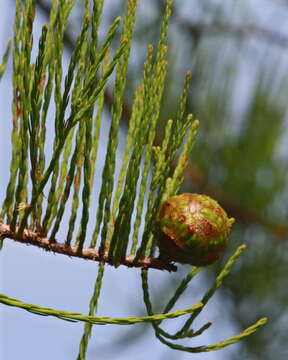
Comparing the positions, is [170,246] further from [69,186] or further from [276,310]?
[276,310]

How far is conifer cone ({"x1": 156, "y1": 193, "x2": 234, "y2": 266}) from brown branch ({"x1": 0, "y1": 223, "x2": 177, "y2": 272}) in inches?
0.5

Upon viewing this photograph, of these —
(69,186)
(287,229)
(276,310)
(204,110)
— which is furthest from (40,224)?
(276,310)

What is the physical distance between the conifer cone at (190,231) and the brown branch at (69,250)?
0.01 m

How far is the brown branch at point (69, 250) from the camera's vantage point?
516mm

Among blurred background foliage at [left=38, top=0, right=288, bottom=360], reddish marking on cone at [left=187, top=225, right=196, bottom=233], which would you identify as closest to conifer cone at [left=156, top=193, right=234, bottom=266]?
reddish marking on cone at [left=187, top=225, right=196, bottom=233]

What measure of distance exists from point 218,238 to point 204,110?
4.41ft

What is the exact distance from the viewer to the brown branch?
52 cm

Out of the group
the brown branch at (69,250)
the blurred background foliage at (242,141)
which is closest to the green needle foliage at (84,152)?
the brown branch at (69,250)

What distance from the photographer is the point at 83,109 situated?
44 cm

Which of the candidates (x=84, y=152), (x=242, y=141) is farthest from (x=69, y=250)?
(x=242, y=141)

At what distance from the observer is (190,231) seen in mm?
540

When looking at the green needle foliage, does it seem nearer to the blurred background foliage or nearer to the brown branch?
the brown branch

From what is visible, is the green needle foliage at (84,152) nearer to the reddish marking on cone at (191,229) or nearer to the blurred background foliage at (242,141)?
the reddish marking on cone at (191,229)

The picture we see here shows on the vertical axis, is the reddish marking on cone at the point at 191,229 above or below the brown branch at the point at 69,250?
above
